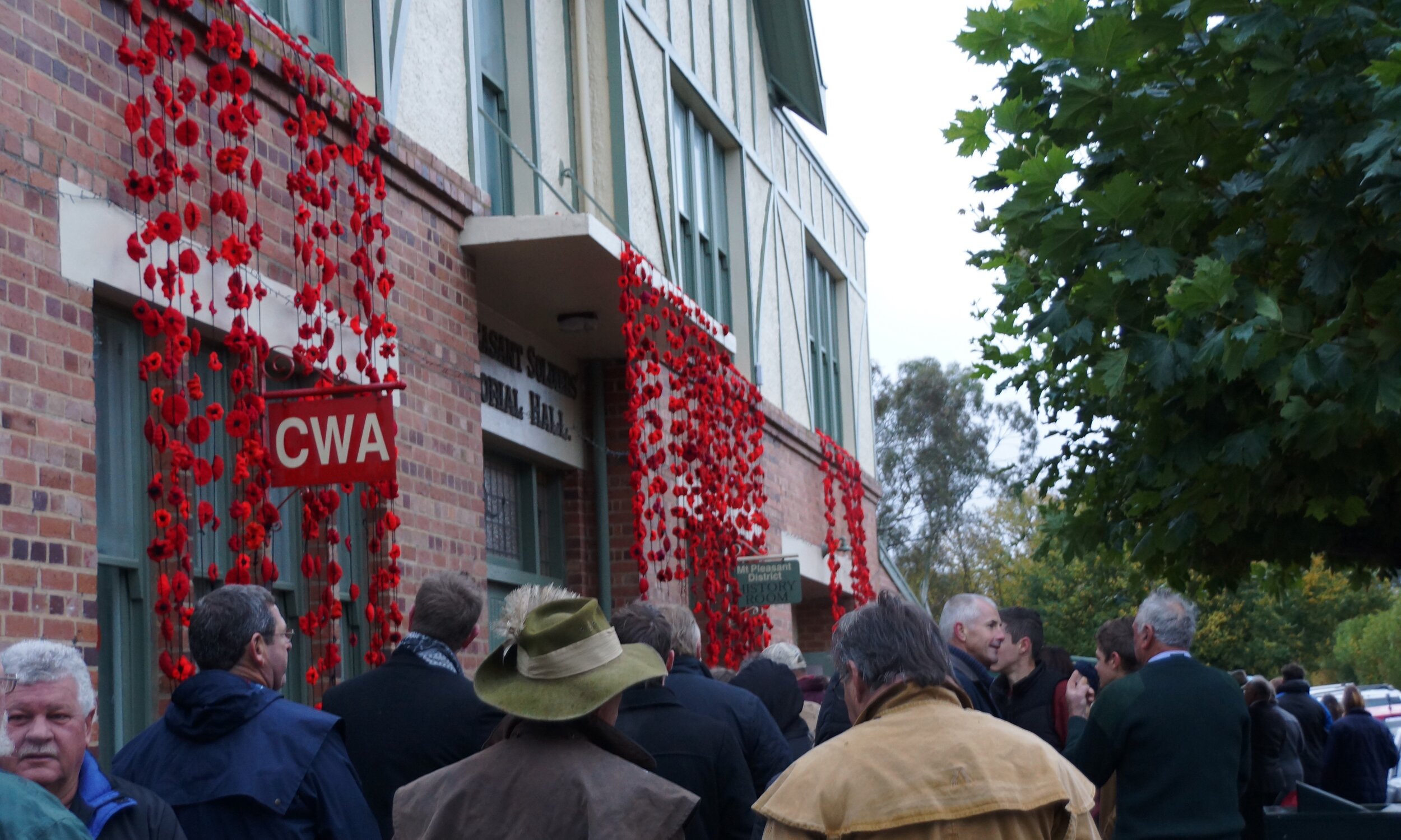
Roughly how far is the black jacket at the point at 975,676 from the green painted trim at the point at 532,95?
214 inches

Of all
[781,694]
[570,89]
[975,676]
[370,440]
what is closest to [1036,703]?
[975,676]

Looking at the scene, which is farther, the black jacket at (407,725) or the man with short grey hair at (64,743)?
the black jacket at (407,725)

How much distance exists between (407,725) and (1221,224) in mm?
3979

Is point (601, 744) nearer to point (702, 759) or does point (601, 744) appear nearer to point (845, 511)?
point (702, 759)

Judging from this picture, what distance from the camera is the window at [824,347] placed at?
20.5 m

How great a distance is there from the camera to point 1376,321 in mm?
5938

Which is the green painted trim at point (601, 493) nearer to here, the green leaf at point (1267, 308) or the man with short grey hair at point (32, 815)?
the green leaf at point (1267, 308)

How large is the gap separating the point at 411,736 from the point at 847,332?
17.9 metres

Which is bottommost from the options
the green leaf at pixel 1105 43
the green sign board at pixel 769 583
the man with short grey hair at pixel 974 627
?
the man with short grey hair at pixel 974 627

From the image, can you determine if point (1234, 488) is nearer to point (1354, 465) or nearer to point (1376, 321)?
point (1354, 465)

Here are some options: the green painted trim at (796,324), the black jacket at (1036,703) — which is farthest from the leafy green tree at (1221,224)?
the green painted trim at (796,324)

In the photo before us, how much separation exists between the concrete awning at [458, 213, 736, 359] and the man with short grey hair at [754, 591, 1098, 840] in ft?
20.8

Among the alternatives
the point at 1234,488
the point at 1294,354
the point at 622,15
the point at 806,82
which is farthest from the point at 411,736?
Answer: the point at 806,82

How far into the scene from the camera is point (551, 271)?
10.2 meters
